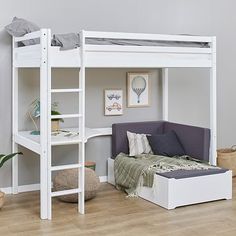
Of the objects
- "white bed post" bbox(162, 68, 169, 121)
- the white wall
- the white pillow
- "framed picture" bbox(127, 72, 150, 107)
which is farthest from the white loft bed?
"white bed post" bbox(162, 68, 169, 121)

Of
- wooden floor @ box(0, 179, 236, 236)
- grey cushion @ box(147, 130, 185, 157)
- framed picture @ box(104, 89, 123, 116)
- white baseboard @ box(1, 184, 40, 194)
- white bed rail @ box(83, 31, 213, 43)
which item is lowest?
wooden floor @ box(0, 179, 236, 236)

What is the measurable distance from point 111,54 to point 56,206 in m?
1.46

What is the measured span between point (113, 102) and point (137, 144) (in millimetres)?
542

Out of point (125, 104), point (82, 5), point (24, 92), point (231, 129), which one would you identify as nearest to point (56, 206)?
point (24, 92)

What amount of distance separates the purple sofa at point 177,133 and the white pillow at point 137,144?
100 mm

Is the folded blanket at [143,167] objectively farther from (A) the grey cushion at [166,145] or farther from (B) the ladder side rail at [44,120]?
(B) the ladder side rail at [44,120]

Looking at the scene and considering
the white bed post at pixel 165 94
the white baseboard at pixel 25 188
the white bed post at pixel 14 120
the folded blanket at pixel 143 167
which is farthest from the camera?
the white bed post at pixel 165 94

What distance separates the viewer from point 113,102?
518 centimetres

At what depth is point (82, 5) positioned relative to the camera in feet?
16.2

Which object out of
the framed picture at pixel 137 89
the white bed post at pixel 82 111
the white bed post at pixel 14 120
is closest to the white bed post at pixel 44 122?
the white bed post at pixel 82 111

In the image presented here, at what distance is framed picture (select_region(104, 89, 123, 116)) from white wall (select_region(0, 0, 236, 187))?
7 centimetres

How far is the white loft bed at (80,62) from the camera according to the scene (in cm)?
381

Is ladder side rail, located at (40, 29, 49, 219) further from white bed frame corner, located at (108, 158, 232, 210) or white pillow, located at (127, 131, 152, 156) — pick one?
white pillow, located at (127, 131, 152, 156)

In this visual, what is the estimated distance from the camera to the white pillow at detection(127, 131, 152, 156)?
196 inches
